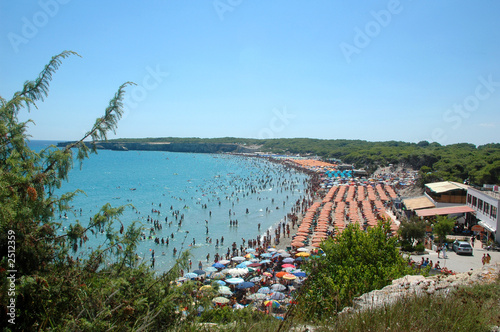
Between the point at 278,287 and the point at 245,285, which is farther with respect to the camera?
the point at 245,285

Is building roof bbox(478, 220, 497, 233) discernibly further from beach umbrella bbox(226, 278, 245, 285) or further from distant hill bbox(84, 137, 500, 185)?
distant hill bbox(84, 137, 500, 185)

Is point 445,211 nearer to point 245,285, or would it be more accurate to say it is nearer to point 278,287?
point 278,287

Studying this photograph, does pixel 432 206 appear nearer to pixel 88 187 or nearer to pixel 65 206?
pixel 65 206

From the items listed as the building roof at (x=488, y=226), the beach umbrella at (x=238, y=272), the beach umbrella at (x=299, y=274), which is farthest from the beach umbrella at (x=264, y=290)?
the building roof at (x=488, y=226)

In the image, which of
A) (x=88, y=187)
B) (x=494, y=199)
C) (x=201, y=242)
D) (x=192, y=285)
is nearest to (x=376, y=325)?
(x=192, y=285)

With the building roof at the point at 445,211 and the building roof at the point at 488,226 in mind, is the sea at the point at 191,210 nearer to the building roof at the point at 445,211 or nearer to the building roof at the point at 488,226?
the building roof at the point at 445,211

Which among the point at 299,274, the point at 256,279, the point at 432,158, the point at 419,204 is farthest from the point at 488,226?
the point at 432,158

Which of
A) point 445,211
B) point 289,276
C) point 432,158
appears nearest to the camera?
point 289,276
